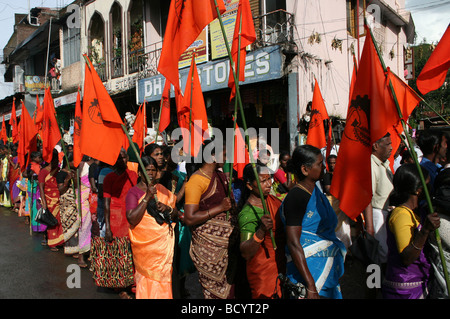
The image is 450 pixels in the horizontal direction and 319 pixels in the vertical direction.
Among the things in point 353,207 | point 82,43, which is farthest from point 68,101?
point 353,207

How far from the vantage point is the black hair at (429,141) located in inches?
149

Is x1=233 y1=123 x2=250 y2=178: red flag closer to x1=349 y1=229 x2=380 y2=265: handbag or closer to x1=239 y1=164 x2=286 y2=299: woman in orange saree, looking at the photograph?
x1=349 y1=229 x2=380 y2=265: handbag

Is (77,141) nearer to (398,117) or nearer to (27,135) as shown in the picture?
(27,135)

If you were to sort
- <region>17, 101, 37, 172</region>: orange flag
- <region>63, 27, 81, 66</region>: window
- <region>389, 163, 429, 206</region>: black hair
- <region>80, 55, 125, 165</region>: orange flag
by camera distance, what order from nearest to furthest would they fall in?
<region>389, 163, 429, 206</region>: black hair, <region>80, 55, 125, 165</region>: orange flag, <region>17, 101, 37, 172</region>: orange flag, <region>63, 27, 81, 66</region>: window

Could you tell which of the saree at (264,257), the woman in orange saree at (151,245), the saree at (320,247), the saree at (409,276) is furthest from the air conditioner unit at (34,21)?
the saree at (409,276)

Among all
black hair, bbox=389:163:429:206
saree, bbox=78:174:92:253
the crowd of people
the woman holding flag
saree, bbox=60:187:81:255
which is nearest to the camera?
the crowd of people

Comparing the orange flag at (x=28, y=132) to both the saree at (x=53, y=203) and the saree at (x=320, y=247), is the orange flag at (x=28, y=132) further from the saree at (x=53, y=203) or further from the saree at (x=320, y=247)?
the saree at (x=320, y=247)

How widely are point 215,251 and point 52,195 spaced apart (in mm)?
4311

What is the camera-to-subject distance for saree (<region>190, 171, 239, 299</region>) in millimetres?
3105

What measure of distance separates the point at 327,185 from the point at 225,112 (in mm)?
6207

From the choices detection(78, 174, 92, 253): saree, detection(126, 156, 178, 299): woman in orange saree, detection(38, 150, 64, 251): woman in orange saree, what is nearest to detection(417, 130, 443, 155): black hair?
detection(126, 156, 178, 299): woman in orange saree

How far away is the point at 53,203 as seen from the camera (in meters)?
6.35

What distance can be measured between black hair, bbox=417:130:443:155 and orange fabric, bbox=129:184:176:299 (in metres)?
2.77

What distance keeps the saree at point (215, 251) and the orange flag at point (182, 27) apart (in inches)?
45.8
